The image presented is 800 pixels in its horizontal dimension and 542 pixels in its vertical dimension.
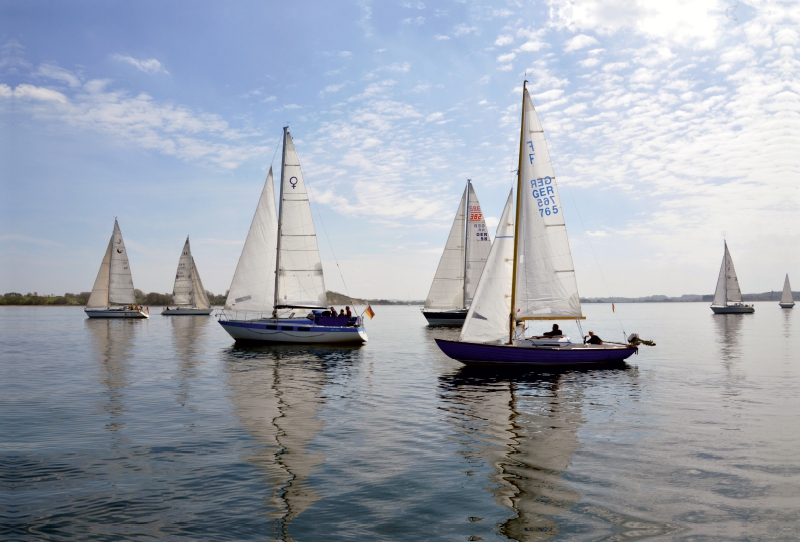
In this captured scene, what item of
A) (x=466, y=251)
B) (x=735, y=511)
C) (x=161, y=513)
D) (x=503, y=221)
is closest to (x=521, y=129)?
(x=503, y=221)

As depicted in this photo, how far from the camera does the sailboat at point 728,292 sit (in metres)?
95.5

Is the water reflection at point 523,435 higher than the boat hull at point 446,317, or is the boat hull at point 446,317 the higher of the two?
the boat hull at point 446,317

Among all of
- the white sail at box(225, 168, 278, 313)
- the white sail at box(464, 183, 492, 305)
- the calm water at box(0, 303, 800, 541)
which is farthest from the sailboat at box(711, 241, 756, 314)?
the white sail at box(225, 168, 278, 313)

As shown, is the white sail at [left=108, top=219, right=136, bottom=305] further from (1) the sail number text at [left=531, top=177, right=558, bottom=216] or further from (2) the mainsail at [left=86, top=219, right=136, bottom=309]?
(1) the sail number text at [left=531, top=177, right=558, bottom=216]

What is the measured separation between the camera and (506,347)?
82.1ft

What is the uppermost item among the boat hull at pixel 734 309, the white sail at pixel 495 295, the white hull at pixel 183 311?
the white sail at pixel 495 295

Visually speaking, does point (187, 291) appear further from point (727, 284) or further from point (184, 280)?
point (727, 284)

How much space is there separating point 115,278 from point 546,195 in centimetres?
7238

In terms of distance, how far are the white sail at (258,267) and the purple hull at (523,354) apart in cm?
1791

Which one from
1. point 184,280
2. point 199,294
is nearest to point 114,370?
point 184,280

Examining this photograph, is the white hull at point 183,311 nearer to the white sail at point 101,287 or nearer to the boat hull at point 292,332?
the white sail at point 101,287

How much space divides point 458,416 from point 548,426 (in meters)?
2.77

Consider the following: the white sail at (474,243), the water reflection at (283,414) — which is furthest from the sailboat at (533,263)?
the white sail at (474,243)

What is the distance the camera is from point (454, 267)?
6028 centimetres
